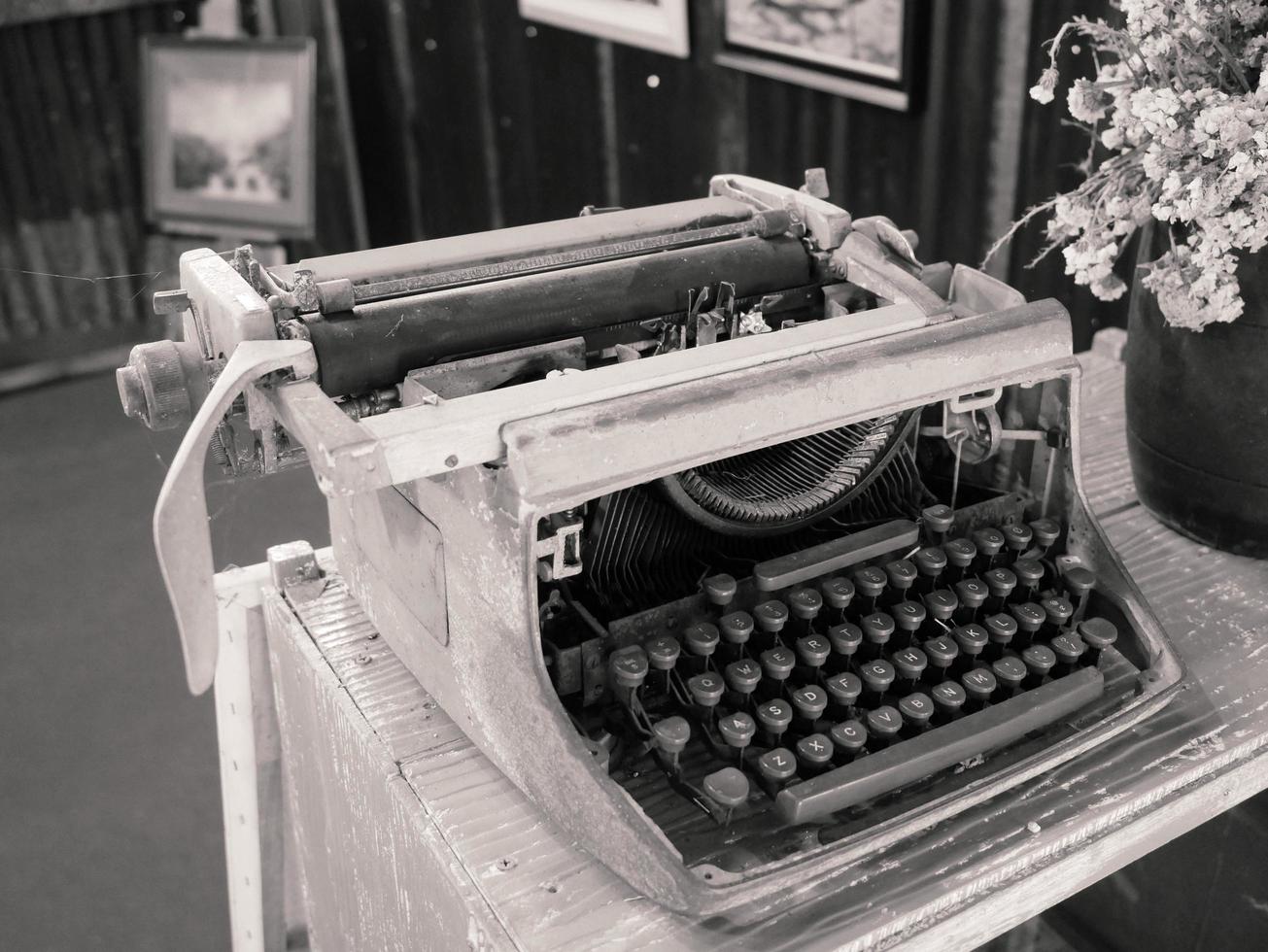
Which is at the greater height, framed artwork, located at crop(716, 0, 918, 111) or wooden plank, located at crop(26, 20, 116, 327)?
framed artwork, located at crop(716, 0, 918, 111)

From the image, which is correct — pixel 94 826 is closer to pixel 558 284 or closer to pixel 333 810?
pixel 333 810

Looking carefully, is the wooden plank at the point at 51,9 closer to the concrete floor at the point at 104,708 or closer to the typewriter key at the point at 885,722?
the concrete floor at the point at 104,708

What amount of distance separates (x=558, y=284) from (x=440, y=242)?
23cm

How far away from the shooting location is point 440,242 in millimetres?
1663

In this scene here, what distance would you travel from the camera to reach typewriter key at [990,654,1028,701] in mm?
1382

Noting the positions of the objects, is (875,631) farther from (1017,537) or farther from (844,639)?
(1017,537)

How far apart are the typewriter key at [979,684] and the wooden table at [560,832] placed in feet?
0.37

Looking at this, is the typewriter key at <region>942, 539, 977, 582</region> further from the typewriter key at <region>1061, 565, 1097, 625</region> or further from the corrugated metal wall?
the corrugated metal wall

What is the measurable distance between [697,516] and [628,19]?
2853 millimetres

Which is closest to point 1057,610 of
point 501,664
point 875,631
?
point 875,631

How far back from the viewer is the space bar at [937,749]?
4.06ft

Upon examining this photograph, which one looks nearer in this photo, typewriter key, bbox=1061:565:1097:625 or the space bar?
the space bar

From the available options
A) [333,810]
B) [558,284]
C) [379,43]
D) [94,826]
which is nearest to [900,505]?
[558,284]

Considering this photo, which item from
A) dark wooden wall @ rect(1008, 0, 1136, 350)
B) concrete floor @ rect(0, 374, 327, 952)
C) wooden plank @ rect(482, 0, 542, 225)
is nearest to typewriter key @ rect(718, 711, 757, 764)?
concrete floor @ rect(0, 374, 327, 952)
